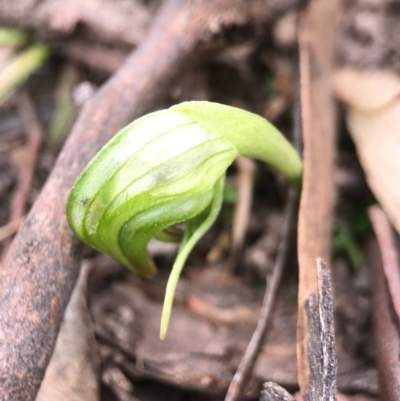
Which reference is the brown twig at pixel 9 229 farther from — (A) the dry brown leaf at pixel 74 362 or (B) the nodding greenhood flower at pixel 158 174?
(B) the nodding greenhood flower at pixel 158 174

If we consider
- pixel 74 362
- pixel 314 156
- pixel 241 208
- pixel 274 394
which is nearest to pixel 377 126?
pixel 314 156

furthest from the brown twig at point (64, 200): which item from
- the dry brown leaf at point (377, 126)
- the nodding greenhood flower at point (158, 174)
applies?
the dry brown leaf at point (377, 126)

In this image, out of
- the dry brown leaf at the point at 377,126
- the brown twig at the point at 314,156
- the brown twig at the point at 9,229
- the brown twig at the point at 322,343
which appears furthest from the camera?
the brown twig at the point at 9,229

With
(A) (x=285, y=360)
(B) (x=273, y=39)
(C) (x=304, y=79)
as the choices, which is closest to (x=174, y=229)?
(A) (x=285, y=360)

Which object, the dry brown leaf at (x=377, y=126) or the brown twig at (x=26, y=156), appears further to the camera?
the brown twig at (x=26, y=156)

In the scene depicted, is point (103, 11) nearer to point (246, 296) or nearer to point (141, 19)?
point (141, 19)

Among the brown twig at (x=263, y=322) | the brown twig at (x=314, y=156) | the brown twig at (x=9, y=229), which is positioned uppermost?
the brown twig at (x=9, y=229)
